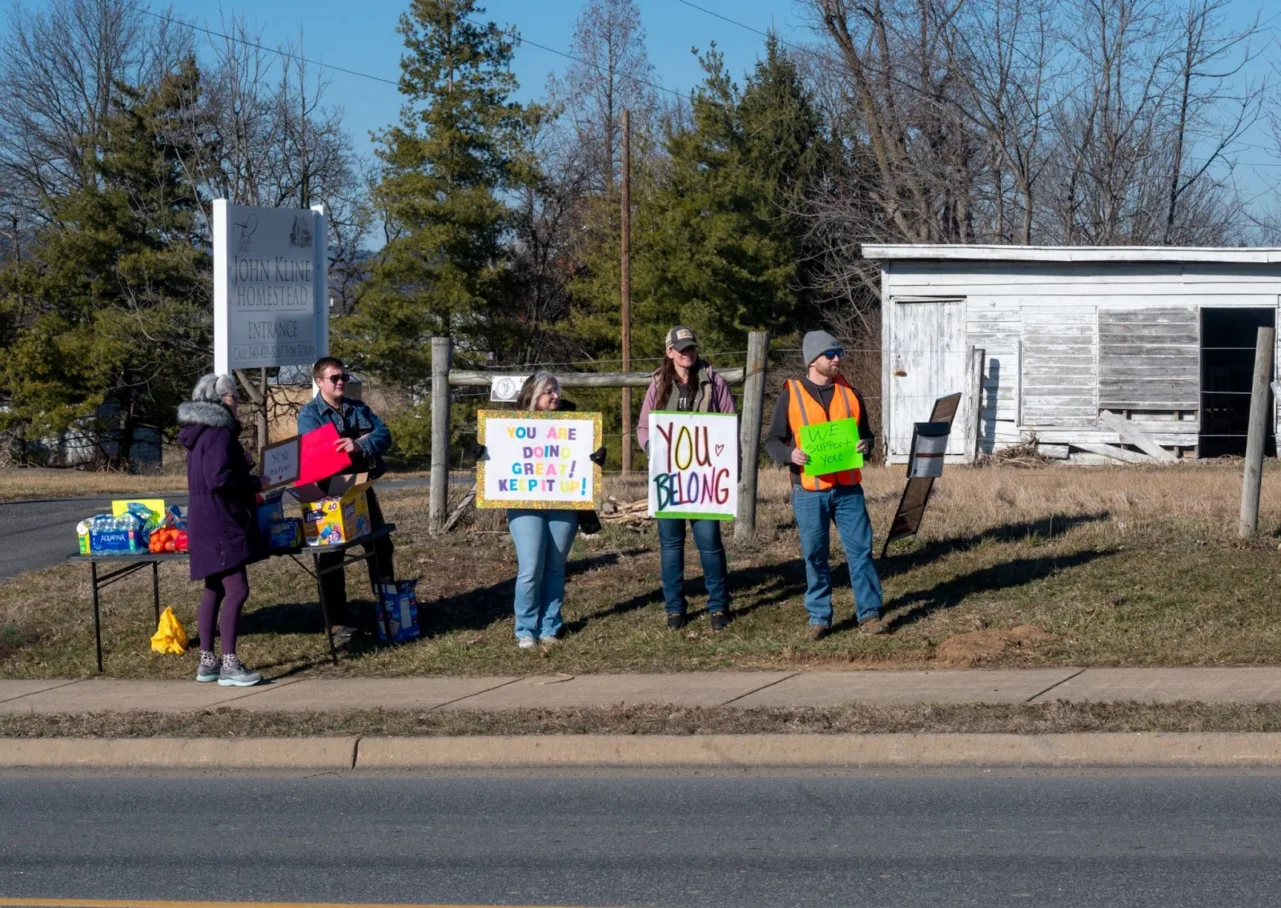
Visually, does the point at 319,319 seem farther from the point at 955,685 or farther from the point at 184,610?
the point at 955,685

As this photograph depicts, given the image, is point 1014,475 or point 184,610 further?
point 1014,475

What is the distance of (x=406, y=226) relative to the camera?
1438 inches

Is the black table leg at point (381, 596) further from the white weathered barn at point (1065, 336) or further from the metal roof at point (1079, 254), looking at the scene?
the white weathered barn at point (1065, 336)

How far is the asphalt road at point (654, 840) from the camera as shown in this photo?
535 cm

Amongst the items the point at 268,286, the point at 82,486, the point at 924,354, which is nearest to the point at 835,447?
the point at 268,286

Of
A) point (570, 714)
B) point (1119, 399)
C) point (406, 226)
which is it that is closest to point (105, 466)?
point (406, 226)

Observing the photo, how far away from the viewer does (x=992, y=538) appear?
11898 mm

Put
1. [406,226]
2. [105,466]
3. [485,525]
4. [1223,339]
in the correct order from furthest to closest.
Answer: [105,466]
[406,226]
[1223,339]
[485,525]

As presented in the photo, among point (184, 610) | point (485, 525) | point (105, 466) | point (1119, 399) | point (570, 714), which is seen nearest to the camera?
point (570, 714)

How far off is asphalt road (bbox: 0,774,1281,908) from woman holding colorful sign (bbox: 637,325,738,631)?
8.90 ft

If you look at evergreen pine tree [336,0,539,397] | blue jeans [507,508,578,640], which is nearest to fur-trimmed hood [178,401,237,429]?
blue jeans [507,508,578,640]

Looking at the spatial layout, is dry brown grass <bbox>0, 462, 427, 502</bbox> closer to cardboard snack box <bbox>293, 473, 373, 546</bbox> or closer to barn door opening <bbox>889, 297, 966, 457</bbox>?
barn door opening <bbox>889, 297, 966, 457</bbox>

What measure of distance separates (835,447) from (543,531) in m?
2.01

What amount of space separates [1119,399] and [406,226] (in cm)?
1963
